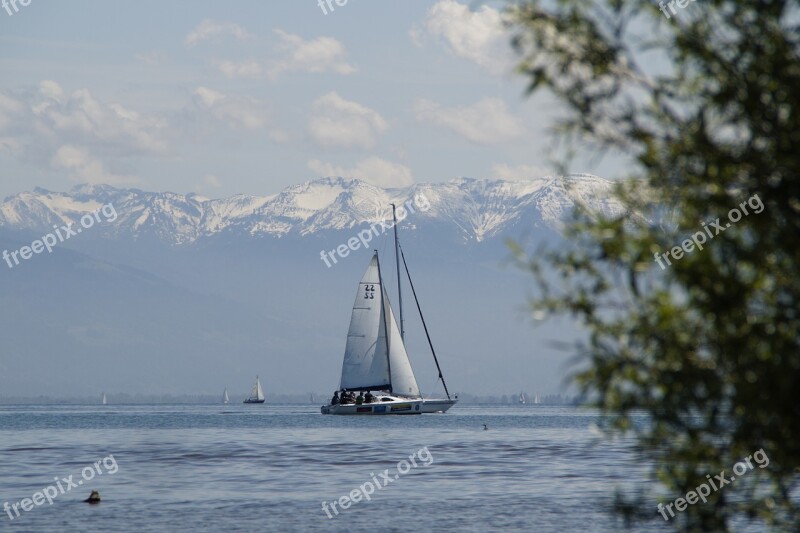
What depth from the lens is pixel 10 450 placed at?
301ft

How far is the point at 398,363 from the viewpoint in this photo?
13038 centimetres

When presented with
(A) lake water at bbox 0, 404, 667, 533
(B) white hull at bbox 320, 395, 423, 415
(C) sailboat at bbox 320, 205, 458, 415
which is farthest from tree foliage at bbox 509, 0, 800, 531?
(B) white hull at bbox 320, 395, 423, 415

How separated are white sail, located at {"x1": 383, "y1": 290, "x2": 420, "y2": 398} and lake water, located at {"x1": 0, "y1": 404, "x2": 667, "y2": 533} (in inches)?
822

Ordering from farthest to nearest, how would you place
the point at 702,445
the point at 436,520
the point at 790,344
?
1. the point at 436,520
2. the point at 702,445
3. the point at 790,344

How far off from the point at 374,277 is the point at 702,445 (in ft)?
373

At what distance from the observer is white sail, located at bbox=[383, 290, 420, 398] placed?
12875 cm

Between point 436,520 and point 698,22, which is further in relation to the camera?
point 436,520

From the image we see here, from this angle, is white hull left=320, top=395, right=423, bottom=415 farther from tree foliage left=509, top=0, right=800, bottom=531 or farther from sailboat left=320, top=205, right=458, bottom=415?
tree foliage left=509, top=0, right=800, bottom=531

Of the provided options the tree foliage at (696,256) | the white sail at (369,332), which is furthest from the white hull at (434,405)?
the tree foliage at (696,256)

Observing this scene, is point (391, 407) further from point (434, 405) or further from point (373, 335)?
point (434, 405)

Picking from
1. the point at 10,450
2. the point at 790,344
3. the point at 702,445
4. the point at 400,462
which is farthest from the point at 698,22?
the point at 10,450

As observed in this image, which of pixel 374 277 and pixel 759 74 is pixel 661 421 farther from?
pixel 374 277

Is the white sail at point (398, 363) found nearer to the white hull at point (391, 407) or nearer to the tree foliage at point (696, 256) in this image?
the white hull at point (391, 407)

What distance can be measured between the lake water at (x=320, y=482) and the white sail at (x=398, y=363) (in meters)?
20.9
